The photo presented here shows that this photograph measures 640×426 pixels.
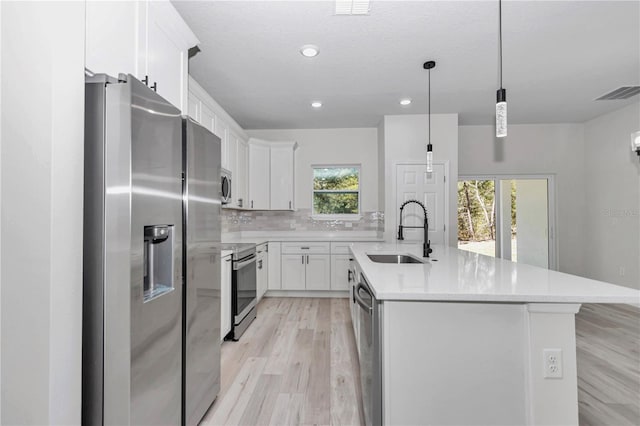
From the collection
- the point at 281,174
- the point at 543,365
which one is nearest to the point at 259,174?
the point at 281,174

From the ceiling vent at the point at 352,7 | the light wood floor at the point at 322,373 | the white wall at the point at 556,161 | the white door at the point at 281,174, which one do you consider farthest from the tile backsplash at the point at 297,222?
the ceiling vent at the point at 352,7

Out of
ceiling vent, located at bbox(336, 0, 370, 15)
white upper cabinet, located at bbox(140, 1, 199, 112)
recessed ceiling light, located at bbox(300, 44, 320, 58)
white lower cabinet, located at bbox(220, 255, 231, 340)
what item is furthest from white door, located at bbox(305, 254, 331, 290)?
ceiling vent, located at bbox(336, 0, 370, 15)

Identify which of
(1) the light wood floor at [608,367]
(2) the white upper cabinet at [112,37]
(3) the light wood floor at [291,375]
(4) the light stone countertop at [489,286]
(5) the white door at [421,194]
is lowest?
(3) the light wood floor at [291,375]

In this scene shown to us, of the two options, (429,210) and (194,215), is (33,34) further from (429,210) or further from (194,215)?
(429,210)

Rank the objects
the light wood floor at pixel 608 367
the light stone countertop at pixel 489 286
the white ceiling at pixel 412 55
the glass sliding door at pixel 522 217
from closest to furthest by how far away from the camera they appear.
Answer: the light stone countertop at pixel 489 286 → the light wood floor at pixel 608 367 → the white ceiling at pixel 412 55 → the glass sliding door at pixel 522 217

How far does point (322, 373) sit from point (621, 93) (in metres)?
4.57

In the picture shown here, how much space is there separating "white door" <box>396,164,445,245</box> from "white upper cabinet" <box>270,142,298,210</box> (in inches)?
64.5

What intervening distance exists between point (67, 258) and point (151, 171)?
41 cm

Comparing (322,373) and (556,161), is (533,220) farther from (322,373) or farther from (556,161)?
(322,373)

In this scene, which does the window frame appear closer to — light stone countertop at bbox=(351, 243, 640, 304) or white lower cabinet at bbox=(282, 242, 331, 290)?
white lower cabinet at bbox=(282, 242, 331, 290)

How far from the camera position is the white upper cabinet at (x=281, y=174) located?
191 inches

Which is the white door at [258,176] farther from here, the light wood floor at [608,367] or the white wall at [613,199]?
the white wall at [613,199]

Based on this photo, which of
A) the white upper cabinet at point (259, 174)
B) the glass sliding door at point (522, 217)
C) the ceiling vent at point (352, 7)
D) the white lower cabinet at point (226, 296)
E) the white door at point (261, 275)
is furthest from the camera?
the glass sliding door at point (522, 217)

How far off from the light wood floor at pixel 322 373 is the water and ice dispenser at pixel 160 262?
98 centimetres
